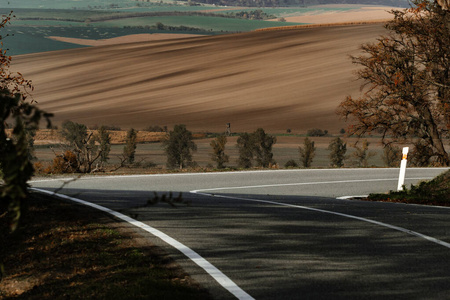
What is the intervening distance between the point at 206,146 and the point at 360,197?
48897 millimetres

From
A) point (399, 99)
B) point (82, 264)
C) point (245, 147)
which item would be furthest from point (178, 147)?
point (82, 264)

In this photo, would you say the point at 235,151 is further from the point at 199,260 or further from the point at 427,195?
the point at 199,260

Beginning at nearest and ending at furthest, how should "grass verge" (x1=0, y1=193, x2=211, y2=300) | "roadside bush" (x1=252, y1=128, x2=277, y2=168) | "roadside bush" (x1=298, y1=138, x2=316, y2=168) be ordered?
"grass verge" (x1=0, y1=193, x2=211, y2=300), "roadside bush" (x1=298, y1=138, x2=316, y2=168), "roadside bush" (x1=252, y1=128, x2=277, y2=168)

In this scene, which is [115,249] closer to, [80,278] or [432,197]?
[80,278]

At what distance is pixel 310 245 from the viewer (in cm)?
777

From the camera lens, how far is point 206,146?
64.9 meters

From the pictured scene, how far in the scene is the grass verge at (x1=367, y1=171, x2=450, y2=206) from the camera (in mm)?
14488

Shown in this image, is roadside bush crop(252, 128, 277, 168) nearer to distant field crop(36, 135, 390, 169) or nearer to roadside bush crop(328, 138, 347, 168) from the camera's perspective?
distant field crop(36, 135, 390, 169)

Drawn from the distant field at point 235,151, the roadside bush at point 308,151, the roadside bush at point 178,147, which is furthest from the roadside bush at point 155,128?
the roadside bush at point 308,151

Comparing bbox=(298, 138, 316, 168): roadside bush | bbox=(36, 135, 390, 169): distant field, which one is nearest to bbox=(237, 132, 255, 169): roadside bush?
bbox=(36, 135, 390, 169): distant field

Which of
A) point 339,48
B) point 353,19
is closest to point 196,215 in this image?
point 339,48

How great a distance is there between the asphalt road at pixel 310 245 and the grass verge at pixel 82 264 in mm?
330

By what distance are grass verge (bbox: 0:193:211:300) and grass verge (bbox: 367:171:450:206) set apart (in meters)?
8.28

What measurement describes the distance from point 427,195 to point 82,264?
10.3 metres
